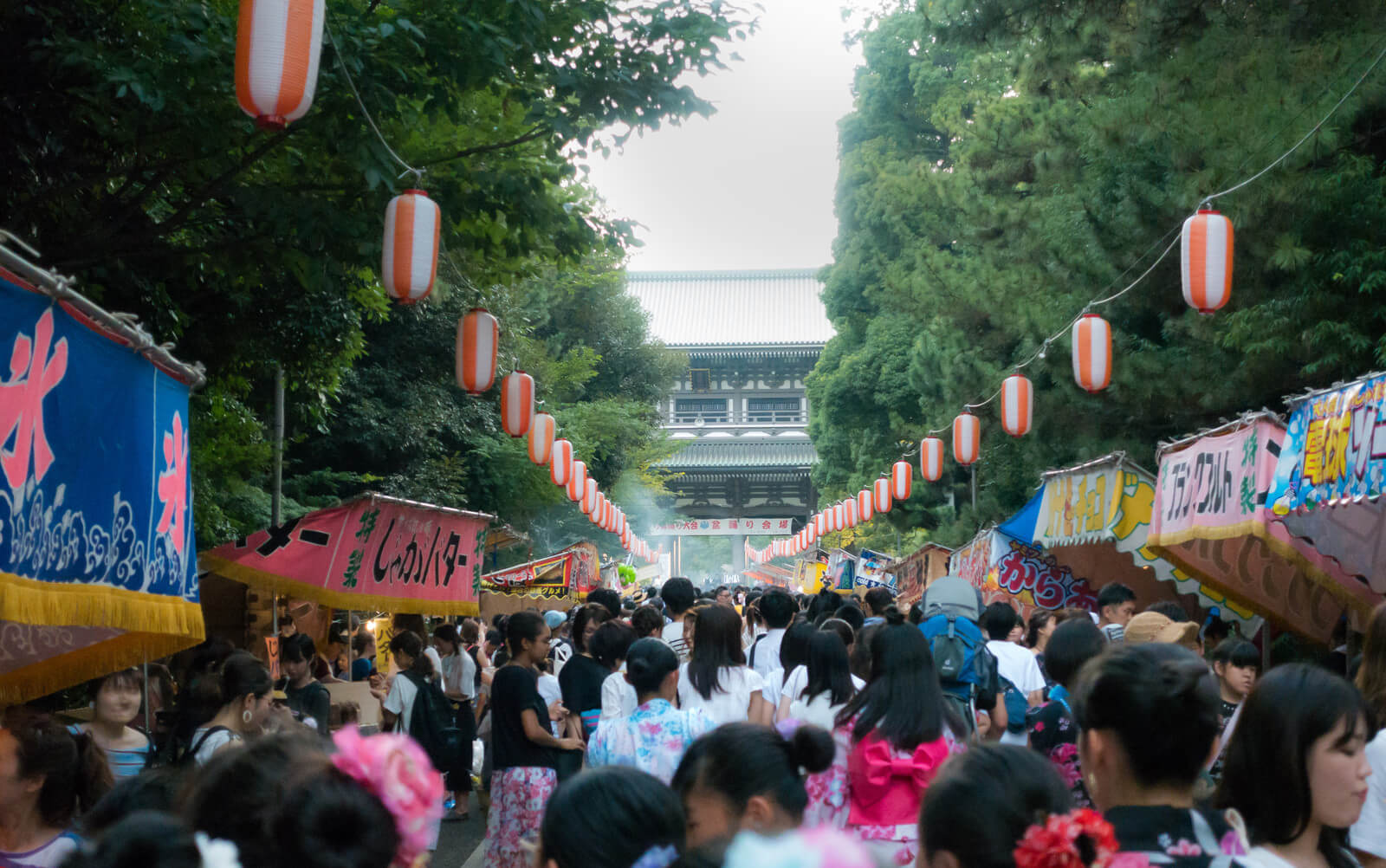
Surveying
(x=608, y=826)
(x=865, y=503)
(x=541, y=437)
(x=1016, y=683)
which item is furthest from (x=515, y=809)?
(x=865, y=503)

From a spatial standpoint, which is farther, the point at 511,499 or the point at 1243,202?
the point at 511,499

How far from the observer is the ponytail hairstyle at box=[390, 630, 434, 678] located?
336 inches

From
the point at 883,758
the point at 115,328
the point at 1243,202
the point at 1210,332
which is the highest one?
the point at 1243,202

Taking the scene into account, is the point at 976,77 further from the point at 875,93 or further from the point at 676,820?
the point at 676,820

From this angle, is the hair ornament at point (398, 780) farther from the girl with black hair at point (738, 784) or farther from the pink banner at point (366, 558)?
the pink banner at point (366, 558)

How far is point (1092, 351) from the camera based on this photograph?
1134 centimetres

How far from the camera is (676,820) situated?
2.44 m

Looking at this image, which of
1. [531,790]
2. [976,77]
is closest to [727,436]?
[976,77]

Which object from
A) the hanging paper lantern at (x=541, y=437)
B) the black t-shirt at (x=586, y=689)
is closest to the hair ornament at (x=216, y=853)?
the black t-shirt at (x=586, y=689)

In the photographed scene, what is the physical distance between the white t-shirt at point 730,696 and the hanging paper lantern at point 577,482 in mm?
13963

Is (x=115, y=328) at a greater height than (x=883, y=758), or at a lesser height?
greater

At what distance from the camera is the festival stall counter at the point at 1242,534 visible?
754cm

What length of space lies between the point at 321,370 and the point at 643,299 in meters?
44.2

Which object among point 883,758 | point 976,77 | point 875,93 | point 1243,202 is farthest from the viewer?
point 875,93
